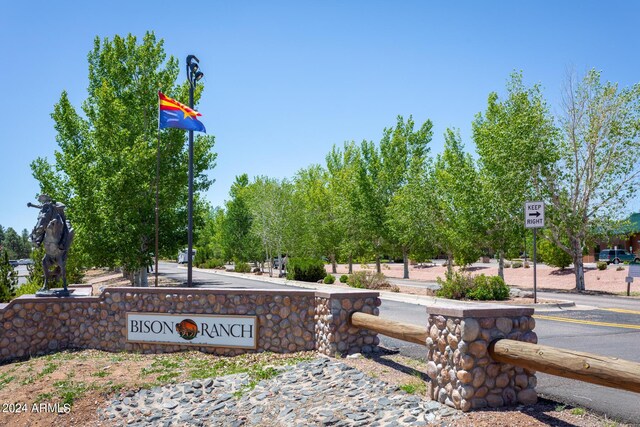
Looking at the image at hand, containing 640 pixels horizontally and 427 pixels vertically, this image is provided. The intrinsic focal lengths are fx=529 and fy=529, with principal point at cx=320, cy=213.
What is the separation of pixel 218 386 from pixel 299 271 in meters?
23.6

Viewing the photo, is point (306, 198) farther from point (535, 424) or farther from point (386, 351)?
point (535, 424)

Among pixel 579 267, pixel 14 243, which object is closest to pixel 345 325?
pixel 579 267

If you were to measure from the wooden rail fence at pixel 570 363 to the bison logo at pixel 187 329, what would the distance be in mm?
7426

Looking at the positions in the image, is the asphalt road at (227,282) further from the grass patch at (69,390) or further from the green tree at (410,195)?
the grass patch at (69,390)

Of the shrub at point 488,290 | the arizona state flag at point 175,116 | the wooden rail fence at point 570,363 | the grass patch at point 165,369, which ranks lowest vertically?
the grass patch at point 165,369

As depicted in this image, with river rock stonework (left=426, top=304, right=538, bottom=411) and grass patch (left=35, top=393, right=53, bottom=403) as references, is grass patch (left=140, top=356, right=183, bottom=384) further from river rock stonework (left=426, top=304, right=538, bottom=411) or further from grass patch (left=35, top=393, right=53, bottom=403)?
river rock stonework (left=426, top=304, right=538, bottom=411)

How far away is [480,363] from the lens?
22.0 feet

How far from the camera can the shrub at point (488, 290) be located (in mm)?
20203

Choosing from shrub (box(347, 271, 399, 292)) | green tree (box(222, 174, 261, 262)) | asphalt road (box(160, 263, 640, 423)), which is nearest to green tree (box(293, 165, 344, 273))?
green tree (box(222, 174, 261, 262))

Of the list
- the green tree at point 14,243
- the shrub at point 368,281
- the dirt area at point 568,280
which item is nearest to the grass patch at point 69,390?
the shrub at point 368,281

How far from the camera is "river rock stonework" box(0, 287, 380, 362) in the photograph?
10.4 meters

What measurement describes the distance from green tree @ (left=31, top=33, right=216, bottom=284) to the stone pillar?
15761 mm

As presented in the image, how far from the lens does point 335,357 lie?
33.0 feet

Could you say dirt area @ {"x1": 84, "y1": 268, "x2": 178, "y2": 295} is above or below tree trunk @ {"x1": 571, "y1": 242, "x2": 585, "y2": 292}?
below
